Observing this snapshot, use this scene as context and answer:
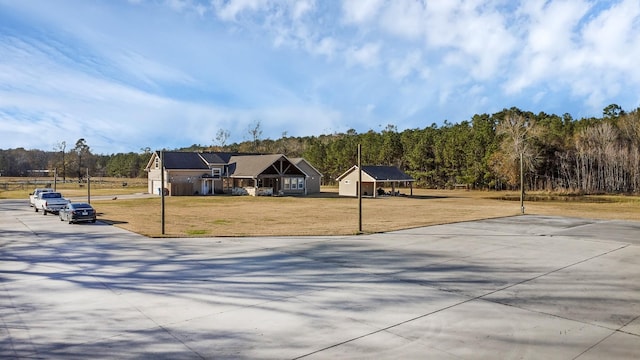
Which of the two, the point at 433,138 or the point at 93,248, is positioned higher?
the point at 433,138

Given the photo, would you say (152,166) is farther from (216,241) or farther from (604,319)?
(604,319)

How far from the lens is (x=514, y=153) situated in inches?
2714

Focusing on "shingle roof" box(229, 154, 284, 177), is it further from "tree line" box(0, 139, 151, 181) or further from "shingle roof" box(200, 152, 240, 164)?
"tree line" box(0, 139, 151, 181)

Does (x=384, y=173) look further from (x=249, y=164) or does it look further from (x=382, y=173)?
(x=249, y=164)

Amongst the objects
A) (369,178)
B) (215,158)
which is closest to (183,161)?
(215,158)

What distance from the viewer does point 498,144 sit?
75688mm

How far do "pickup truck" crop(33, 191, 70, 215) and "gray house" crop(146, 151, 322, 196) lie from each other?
21.7 m

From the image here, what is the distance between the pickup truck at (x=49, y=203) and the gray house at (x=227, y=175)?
2168 centimetres

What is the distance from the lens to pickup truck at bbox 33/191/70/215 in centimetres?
3095

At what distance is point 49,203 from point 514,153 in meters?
64.4

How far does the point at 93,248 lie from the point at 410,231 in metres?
14.6

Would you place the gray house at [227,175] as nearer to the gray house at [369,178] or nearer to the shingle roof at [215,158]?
the shingle roof at [215,158]

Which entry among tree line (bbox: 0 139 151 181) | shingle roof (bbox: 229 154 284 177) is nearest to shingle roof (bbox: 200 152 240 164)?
shingle roof (bbox: 229 154 284 177)

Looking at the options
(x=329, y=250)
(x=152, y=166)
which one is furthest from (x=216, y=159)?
(x=329, y=250)
